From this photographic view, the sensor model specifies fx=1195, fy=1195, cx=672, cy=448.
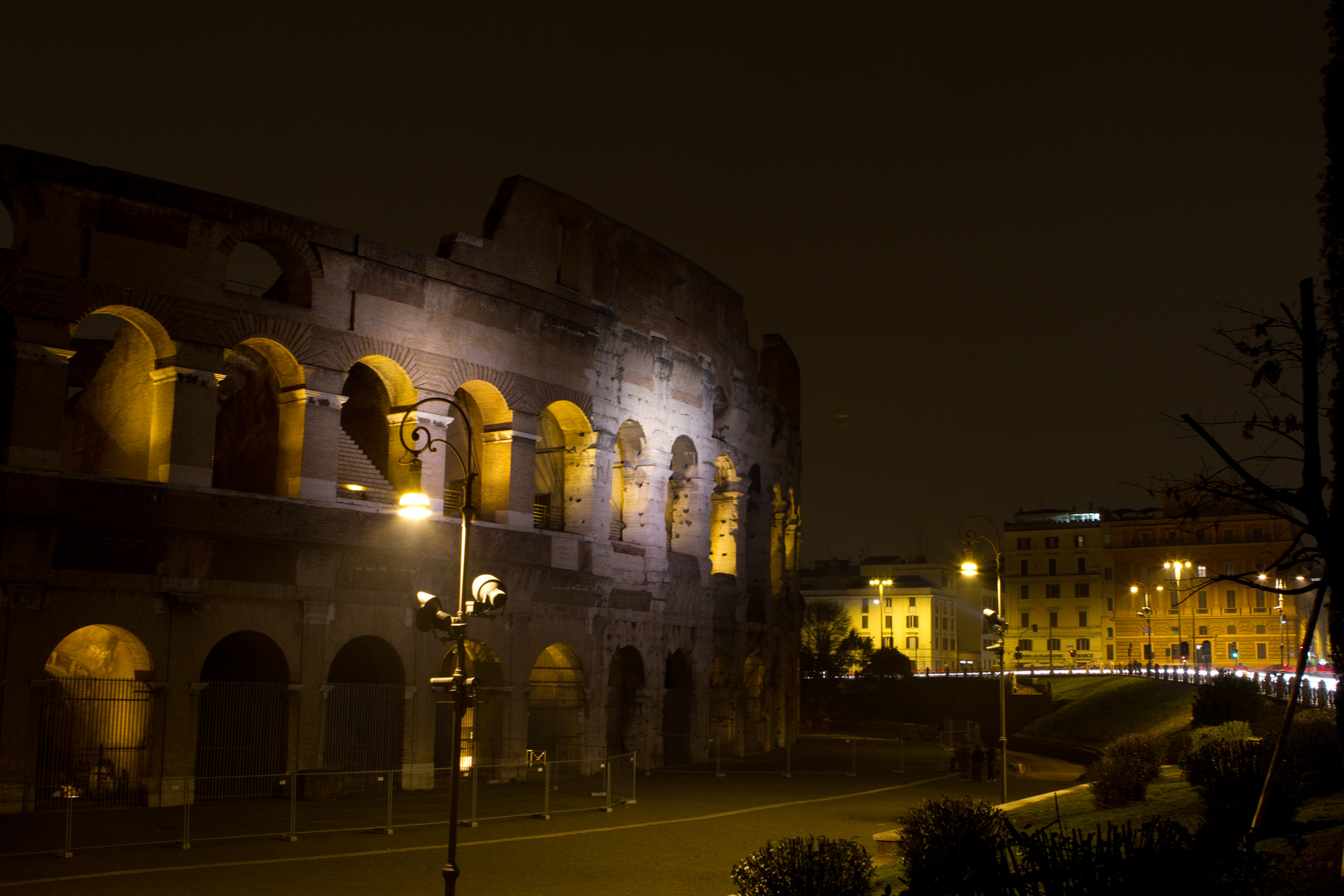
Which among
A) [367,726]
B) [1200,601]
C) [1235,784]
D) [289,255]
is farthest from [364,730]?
[1200,601]

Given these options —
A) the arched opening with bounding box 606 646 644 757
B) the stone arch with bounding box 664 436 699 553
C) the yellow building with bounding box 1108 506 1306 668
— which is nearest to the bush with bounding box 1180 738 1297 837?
the arched opening with bounding box 606 646 644 757

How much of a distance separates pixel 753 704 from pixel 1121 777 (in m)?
20.6

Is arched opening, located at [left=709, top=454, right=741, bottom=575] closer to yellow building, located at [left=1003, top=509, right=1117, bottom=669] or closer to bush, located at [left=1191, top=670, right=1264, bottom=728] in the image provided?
bush, located at [left=1191, top=670, right=1264, bottom=728]

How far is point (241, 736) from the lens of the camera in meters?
22.0

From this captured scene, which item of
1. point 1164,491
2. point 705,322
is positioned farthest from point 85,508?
point 705,322

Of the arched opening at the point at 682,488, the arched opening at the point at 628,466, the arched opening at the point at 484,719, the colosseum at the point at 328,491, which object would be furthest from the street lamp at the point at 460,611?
the arched opening at the point at 682,488

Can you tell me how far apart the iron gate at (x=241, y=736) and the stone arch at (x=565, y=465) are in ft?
27.6

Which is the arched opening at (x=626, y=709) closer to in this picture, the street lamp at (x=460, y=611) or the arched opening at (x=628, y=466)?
the arched opening at (x=628, y=466)

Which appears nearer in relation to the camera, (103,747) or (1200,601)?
(103,747)

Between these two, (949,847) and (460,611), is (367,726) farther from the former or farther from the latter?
(949,847)

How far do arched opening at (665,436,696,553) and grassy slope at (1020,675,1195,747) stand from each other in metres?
16.5

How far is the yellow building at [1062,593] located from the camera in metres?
101

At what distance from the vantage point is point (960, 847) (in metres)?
10.7

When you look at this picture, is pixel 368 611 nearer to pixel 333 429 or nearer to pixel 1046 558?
pixel 333 429
